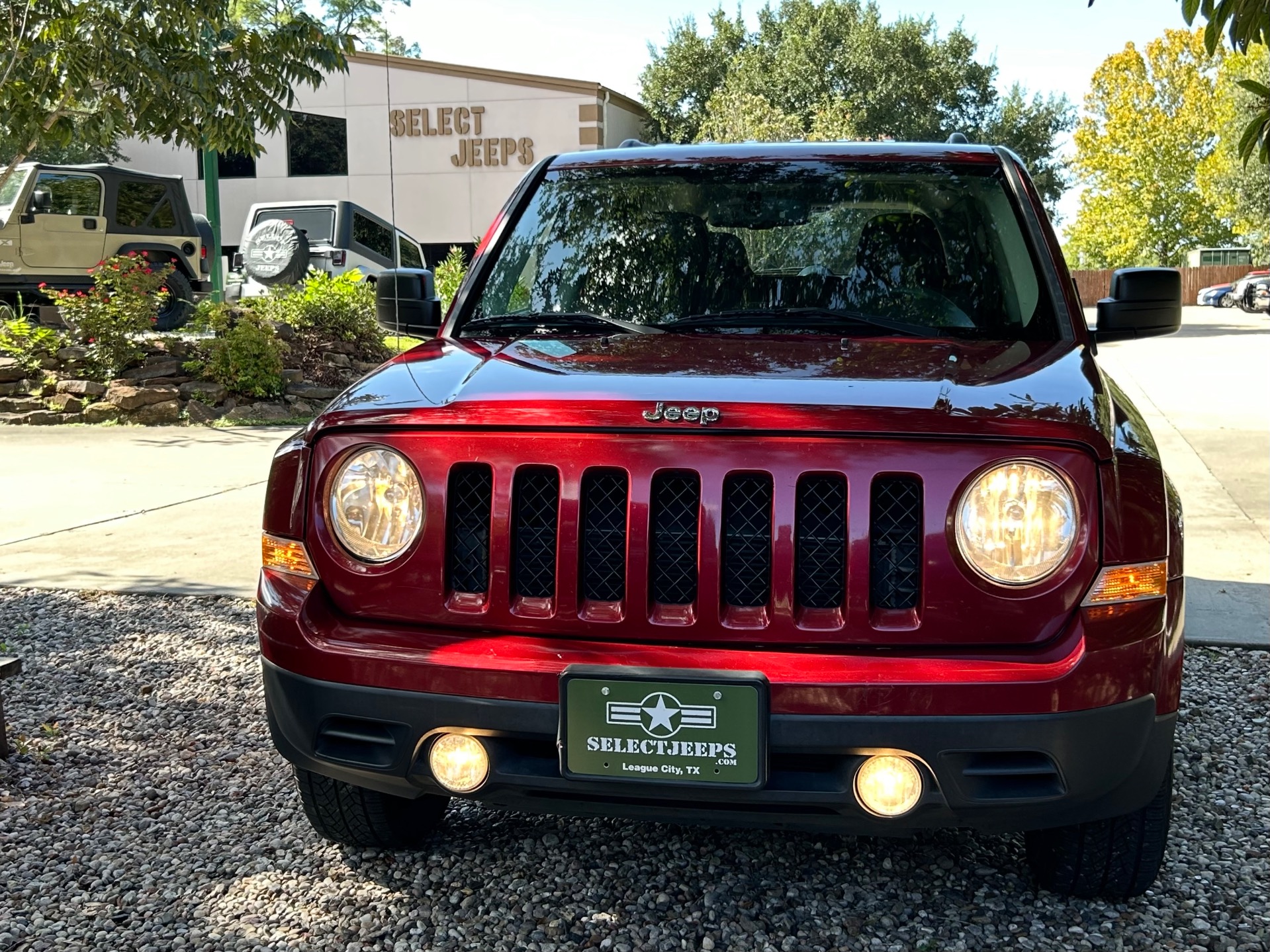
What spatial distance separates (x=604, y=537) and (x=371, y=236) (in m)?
16.7

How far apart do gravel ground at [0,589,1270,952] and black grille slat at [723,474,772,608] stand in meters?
0.81

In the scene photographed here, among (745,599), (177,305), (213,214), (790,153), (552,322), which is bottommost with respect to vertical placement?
(745,599)

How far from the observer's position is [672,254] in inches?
139

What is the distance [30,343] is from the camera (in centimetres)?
1167

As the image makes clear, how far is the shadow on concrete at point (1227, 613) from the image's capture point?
191 inches

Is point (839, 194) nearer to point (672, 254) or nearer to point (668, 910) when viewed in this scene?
point (672, 254)

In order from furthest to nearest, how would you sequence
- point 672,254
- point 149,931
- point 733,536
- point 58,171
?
point 58,171 → point 672,254 → point 149,931 → point 733,536

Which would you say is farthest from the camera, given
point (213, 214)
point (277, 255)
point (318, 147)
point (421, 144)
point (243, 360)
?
point (318, 147)

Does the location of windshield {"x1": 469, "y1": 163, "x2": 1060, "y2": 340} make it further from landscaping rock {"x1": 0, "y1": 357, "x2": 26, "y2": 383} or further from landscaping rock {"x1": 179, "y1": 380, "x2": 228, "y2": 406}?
landscaping rock {"x1": 0, "y1": 357, "x2": 26, "y2": 383}

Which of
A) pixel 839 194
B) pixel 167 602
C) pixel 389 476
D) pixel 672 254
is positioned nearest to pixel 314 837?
pixel 389 476

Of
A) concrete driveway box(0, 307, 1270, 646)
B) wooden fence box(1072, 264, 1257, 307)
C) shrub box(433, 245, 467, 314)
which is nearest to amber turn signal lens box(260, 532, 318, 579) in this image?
concrete driveway box(0, 307, 1270, 646)

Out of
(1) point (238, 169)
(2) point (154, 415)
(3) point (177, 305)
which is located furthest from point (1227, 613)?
(1) point (238, 169)

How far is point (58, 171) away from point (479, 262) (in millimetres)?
13315

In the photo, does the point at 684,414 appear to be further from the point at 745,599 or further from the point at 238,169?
the point at 238,169
